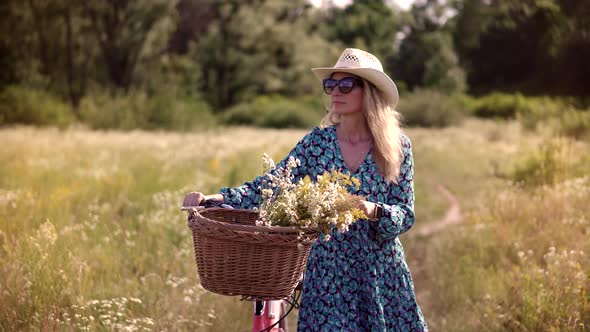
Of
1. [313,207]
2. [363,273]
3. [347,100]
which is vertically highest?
[347,100]

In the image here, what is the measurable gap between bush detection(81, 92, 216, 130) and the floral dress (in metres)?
24.5

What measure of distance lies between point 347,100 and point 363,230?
0.76 meters

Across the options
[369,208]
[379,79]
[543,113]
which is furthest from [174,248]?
[543,113]

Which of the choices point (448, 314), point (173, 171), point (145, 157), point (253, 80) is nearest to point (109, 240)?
point (448, 314)

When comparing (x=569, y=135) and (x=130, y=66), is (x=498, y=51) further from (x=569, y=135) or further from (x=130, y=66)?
(x=569, y=135)

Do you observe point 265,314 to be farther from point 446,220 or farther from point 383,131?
point 446,220

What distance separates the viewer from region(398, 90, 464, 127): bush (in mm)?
41281

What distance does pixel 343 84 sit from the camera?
4.03m

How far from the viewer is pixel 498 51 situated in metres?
59.7

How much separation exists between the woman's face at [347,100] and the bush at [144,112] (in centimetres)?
2434

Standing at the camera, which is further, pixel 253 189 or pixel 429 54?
pixel 429 54

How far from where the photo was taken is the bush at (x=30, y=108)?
2439 cm

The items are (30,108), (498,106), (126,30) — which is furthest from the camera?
(498,106)

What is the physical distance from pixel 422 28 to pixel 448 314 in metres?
72.8
